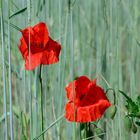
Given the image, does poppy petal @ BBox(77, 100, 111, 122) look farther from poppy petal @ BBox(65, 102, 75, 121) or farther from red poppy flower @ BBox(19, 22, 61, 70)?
red poppy flower @ BBox(19, 22, 61, 70)

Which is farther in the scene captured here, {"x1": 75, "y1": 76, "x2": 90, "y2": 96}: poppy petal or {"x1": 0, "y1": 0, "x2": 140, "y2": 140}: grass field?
{"x1": 0, "y1": 0, "x2": 140, "y2": 140}: grass field

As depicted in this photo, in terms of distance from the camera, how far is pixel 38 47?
0.98 meters

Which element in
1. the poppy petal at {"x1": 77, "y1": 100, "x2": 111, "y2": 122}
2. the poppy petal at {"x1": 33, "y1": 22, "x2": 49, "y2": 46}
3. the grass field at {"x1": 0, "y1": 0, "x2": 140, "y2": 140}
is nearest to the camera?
the poppy petal at {"x1": 77, "y1": 100, "x2": 111, "y2": 122}

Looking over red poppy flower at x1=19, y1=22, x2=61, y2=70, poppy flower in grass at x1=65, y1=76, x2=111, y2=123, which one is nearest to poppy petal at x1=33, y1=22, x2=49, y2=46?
red poppy flower at x1=19, y1=22, x2=61, y2=70

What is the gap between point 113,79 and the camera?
4.29 ft

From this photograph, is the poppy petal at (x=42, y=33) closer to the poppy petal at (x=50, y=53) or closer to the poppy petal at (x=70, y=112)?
the poppy petal at (x=50, y=53)

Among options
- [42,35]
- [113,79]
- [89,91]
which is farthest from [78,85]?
[113,79]

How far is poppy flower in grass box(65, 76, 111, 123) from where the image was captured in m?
0.87

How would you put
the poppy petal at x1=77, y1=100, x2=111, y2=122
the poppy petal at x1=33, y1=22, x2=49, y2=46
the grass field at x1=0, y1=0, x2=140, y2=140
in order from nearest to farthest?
1. the poppy petal at x1=77, y1=100, x2=111, y2=122
2. the poppy petal at x1=33, y1=22, x2=49, y2=46
3. the grass field at x1=0, y1=0, x2=140, y2=140

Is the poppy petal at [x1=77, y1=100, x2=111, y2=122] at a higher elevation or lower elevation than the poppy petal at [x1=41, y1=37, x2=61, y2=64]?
lower

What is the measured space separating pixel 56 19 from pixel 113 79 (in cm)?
49

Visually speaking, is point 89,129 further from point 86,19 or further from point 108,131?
point 86,19

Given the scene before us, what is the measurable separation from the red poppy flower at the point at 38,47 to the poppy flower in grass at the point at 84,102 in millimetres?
71

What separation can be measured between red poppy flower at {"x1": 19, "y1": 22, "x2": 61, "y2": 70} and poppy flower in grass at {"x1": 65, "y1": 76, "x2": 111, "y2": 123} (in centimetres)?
7
